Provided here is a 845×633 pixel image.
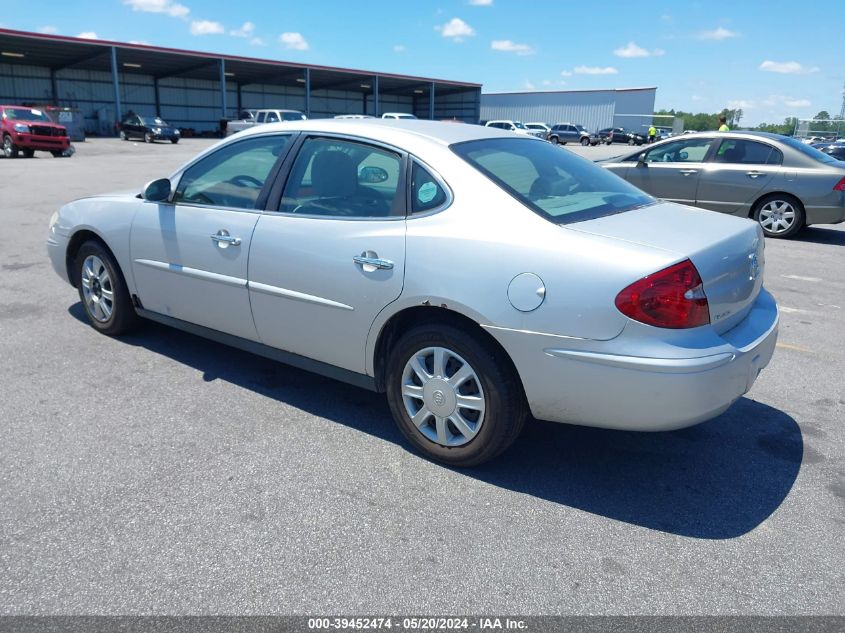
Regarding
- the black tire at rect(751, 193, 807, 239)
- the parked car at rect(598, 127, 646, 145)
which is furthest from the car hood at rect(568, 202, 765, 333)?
the parked car at rect(598, 127, 646, 145)

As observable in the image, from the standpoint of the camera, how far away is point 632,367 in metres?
2.71

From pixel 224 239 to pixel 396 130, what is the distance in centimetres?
120

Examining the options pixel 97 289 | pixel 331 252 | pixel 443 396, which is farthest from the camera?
pixel 97 289

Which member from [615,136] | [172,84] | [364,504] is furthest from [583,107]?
[364,504]

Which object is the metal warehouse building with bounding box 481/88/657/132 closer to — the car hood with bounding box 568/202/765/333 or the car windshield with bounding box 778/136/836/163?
the car windshield with bounding box 778/136/836/163

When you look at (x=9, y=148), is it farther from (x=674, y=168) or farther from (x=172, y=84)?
→ (x=172, y=84)

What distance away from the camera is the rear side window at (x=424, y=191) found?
10.6 ft

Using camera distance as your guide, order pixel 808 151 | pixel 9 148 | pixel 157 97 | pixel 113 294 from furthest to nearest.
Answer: pixel 157 97
pixel 9 148
pixel 808 151
pixel 113 294

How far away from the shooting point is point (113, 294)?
190 inches

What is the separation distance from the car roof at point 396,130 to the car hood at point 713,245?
931 mm

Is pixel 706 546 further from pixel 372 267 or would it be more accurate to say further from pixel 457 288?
pixel 372 267

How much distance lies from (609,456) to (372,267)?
1567mm

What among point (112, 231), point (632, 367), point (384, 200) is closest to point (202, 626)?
point (632, 367)

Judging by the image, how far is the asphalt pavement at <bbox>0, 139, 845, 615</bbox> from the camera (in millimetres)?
2414
